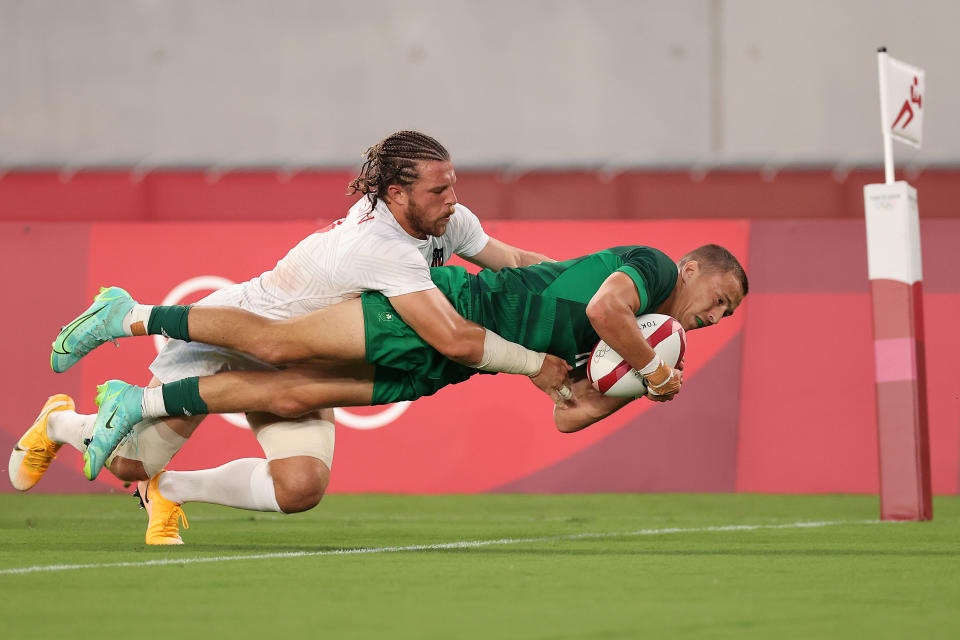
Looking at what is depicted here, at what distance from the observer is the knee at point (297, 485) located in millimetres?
4746

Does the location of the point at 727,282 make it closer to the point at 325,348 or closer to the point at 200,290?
the point at 325,348

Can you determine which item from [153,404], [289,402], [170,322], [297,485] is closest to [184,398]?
[153,404]

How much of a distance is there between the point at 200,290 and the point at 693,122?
217 inches

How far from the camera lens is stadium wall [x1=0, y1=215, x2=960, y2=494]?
7.84 meters

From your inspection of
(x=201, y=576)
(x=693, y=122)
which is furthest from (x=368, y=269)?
(x=693, y=122)

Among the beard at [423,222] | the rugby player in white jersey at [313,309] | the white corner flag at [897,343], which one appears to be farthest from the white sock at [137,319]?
the white corner flag at [897,343]

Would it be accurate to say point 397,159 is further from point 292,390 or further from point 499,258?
point 292,390

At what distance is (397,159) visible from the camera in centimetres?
463

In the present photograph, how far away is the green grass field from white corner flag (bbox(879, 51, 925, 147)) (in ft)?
6.68

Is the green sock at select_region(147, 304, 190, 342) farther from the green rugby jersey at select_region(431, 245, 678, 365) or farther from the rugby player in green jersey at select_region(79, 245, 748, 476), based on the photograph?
the green rugby jersey at select_region(431, 245, 678, 365)

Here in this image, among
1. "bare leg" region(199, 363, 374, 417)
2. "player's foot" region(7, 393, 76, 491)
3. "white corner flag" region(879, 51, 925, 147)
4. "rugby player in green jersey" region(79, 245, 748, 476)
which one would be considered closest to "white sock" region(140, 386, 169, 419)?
"rugby player in green jersey" region(79, 245, 748, 476)

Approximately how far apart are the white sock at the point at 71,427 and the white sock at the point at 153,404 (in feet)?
0.97

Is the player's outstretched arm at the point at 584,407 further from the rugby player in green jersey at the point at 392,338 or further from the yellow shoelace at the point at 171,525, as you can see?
the yellow shoelace at the point at 171,525

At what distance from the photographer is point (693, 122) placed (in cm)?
1173
